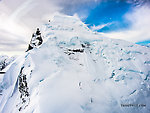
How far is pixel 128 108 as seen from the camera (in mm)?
3318

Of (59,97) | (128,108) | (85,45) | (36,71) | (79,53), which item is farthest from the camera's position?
(85,45)

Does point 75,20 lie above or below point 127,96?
above

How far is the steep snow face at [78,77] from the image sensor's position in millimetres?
2945

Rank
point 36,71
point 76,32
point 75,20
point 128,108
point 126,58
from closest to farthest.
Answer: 1. point 128,108
2. point 36,71
3. point 126,58
4. point 76,32
5. point 75,20

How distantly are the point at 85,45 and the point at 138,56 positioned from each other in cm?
393

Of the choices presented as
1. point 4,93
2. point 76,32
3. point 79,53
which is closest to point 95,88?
point 79,53

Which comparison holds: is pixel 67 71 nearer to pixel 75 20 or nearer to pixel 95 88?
pixel 95 88

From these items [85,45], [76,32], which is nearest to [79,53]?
[85,45]

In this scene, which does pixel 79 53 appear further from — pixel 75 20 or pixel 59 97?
pixel 75 20

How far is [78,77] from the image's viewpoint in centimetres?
387

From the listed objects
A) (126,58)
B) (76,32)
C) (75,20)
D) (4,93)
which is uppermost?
(75,20)

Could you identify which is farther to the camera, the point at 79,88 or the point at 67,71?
the point at 67,71

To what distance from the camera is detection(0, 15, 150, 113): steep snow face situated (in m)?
2.95

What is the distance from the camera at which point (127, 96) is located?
3.54 metres
